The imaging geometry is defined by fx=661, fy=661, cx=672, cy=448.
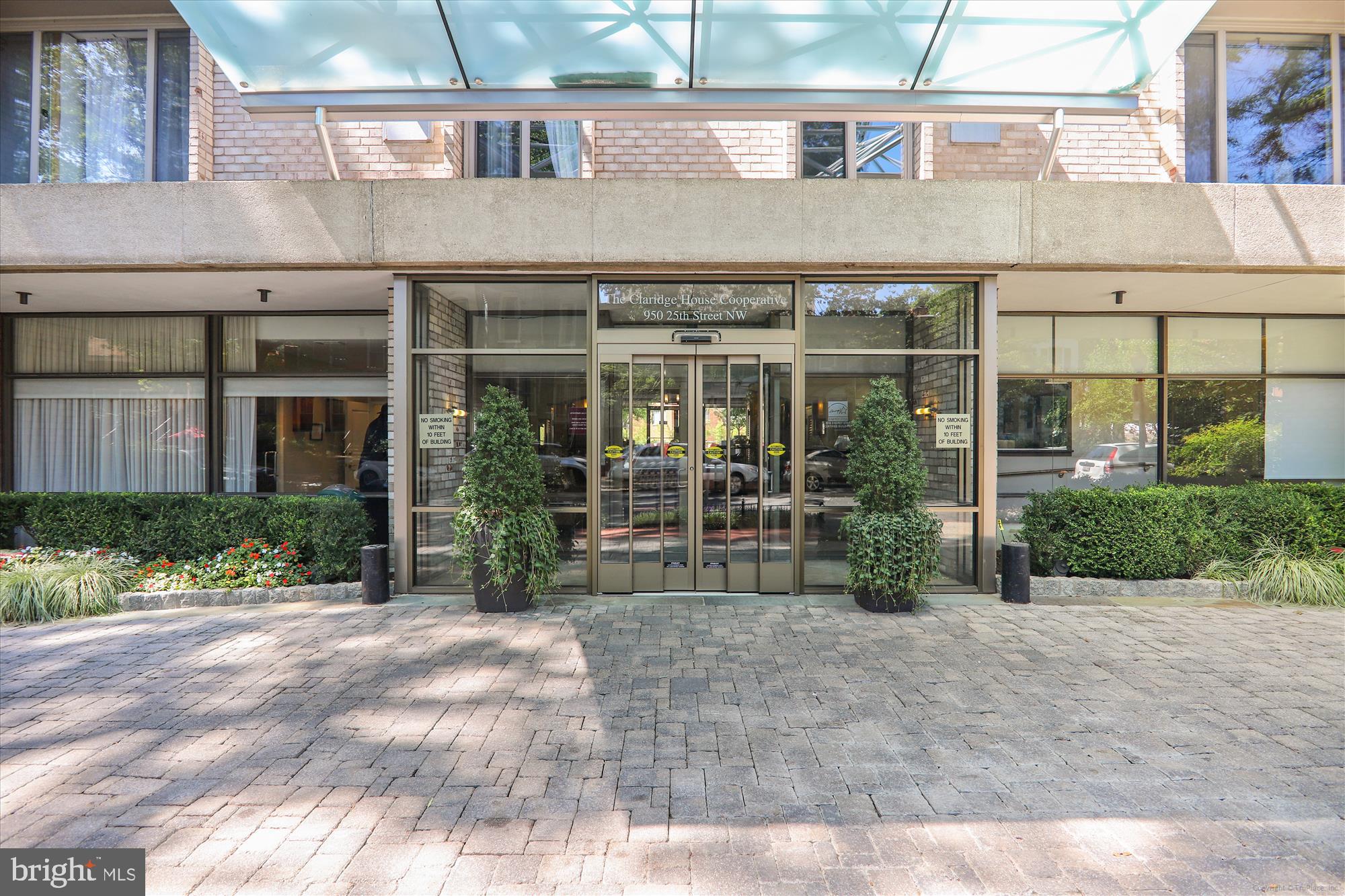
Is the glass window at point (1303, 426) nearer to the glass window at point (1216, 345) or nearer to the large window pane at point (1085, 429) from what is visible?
the glass window at point (1216, 345)

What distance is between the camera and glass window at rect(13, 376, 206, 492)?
9203 mm

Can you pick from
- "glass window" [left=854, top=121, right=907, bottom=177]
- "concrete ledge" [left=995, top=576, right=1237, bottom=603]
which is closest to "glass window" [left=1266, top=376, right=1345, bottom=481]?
"concrete ledge" [left=995, top=576, right=1237, bottom=603]

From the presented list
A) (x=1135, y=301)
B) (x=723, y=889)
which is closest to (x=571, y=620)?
(x=723, y=889)

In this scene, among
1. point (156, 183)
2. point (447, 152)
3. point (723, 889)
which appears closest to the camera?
point (723, 889)

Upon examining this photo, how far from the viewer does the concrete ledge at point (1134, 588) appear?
7219mm

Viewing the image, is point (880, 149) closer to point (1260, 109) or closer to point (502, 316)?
point (1260, 109)

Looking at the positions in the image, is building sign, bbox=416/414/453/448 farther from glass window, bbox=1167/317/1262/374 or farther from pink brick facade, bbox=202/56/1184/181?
glass window, bbox=1167/317/1262/374

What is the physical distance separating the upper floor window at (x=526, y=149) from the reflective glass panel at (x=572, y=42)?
1457 millimetres

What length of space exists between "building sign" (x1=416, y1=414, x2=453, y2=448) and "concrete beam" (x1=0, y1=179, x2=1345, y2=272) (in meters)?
1.69

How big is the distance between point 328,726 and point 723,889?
8.76 ft

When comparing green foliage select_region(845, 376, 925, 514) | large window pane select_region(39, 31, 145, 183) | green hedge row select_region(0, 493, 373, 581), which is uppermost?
large window pane select_region(39, 31, 145, 183)

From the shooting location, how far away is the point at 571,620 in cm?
625

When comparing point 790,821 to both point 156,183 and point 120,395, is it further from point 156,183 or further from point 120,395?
point 120,395

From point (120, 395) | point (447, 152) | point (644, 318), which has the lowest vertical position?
point (120, 395)
